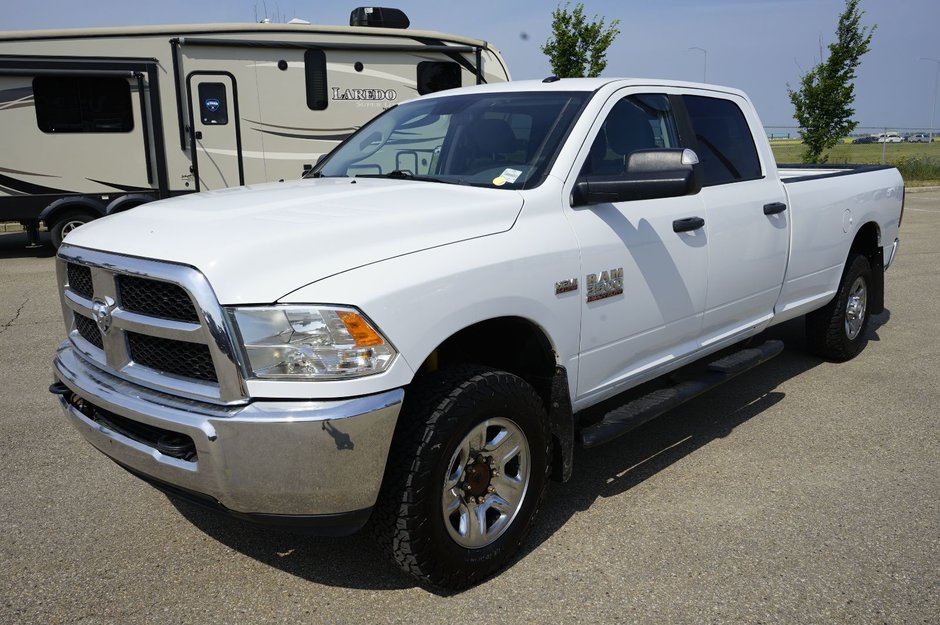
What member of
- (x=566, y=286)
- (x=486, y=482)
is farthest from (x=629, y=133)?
(x=486, y=482)

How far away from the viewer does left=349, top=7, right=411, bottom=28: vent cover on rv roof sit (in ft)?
37.0

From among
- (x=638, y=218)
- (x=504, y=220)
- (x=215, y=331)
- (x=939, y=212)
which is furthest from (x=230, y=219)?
(x=939, y=212)

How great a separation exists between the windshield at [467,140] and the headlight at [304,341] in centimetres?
123

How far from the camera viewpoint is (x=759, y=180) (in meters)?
4.75

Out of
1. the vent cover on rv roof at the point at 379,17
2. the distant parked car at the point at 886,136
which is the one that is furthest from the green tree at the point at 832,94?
the vent cover on rv roof at the point at 379,17

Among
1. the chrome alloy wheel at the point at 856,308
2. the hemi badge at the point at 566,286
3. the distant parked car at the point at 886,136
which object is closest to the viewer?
the hemi badge at the point at 566,286

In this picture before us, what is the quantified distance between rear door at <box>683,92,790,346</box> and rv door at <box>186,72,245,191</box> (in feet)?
24.4

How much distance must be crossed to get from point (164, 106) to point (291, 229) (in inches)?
340

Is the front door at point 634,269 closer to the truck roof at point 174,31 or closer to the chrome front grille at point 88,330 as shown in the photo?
the chrome front grille at point 88,330

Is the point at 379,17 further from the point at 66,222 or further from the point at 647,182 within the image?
the point at 647,182

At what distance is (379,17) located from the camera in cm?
1130

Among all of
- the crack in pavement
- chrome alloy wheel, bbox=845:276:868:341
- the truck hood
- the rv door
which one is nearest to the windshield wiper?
the truck hood

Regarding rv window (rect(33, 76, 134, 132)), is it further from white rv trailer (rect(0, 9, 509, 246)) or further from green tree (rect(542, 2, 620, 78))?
green tree (rect(542, 2, 620, 78))

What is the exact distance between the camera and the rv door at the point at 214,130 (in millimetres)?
10383
